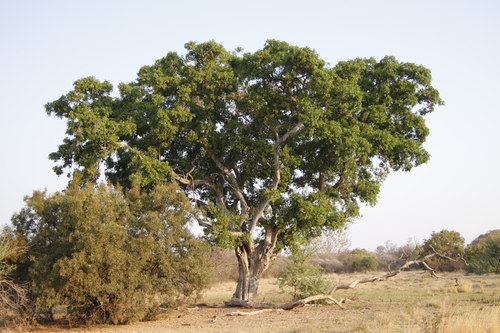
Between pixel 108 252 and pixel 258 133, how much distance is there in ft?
29.0

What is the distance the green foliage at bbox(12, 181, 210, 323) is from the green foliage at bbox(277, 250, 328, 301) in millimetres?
5507

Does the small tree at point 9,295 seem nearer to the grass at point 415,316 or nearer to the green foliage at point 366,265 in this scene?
the grass at point 415,316

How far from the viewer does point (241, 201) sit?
841 inches

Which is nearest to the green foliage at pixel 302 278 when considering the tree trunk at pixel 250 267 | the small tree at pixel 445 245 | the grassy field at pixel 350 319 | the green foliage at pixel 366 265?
the tree trunk at pixel 250 267

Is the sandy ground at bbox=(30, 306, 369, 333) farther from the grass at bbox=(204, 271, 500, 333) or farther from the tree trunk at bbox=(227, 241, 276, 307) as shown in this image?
the tree trunk at bbox=(227, 241, 276, 307)

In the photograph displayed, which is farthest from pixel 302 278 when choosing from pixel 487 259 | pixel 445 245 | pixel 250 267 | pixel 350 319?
pixel 445 245

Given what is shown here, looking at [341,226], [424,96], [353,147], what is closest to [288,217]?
[341,226]

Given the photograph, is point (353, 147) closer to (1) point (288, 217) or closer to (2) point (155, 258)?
(1) point (288, 217)

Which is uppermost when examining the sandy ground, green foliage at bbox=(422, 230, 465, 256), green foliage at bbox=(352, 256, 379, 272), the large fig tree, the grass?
the large fig tree

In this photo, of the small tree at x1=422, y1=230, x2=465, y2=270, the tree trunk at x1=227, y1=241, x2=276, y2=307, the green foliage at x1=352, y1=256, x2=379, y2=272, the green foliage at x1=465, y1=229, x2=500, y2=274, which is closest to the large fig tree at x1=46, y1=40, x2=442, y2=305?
the tree trunk at x1=227, y1=241, x2=276, y2=307

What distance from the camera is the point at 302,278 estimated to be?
20.9m

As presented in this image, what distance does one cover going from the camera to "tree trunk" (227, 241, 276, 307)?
20655 mm

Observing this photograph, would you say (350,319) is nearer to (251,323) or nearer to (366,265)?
(251,323)

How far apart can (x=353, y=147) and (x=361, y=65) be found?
434 centimetres
